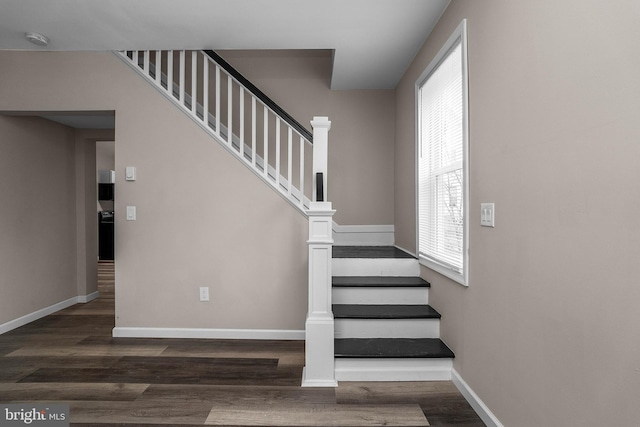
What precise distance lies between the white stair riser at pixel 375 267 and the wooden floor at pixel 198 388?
2.46ft

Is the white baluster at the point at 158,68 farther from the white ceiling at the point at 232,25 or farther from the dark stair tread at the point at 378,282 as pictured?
the dark stair tread at the point at 378,282

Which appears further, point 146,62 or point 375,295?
point 146,62

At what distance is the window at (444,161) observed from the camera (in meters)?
2.31

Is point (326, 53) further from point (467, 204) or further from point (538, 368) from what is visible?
point (538, 368)

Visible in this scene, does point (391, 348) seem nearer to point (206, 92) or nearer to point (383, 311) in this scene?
point (383, 311)

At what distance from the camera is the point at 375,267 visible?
3.23 metres

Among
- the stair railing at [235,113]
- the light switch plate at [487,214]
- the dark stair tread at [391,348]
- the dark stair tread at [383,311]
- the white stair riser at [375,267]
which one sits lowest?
the dark stair tread at [391,348]

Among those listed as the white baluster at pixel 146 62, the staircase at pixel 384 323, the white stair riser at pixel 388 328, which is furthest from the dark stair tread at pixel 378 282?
the white baluster at pixel 146 62

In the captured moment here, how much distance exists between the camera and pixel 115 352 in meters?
3.00

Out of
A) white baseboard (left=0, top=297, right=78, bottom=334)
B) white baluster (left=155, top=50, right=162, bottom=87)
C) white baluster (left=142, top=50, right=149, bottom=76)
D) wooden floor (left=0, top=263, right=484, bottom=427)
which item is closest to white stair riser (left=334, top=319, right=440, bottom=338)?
wooden floor (left=0, top=263, right=484, bottom=427)

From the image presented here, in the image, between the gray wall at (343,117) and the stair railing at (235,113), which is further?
the gray wall at (343,117)

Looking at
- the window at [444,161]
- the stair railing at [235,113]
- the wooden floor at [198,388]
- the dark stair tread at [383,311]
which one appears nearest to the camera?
the wooden floor at [198,388]

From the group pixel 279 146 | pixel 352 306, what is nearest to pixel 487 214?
pixel 352 306

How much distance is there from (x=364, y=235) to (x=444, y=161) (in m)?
1.83
